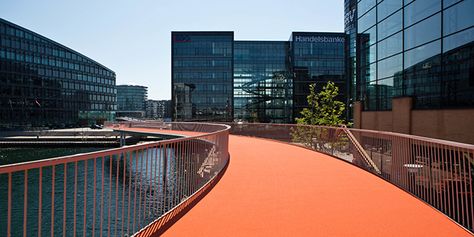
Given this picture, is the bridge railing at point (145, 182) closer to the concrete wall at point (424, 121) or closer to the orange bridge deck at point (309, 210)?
the orange bridge deck at point (309, 210)

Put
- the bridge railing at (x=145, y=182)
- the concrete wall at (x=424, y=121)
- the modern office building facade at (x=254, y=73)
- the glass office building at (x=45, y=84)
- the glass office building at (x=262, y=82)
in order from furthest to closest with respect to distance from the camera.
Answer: the glass office building at (x=45, y=84) < the glass office building at (x=262, y=82) < the modern office building facade at (x=254, y=73) < the concrete wall at (x=424, y=121) < the bridge railing at (x=145, y=182)

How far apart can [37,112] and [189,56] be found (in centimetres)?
4869

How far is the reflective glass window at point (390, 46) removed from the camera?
1856 cm

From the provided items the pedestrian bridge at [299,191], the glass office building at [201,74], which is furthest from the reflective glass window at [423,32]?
the glass office building at [201,74]

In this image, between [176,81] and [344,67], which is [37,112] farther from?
[344,67]

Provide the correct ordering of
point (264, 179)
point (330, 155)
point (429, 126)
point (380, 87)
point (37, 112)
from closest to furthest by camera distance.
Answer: point (264, 179) → point (330, 155) → point (429, 126) → point (380, 87) → point (37, 112)

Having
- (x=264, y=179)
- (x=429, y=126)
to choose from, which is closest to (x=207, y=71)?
(x=429, y=126)

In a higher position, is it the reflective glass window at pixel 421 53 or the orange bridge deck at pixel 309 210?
the reflective glass window at pixel 421 53

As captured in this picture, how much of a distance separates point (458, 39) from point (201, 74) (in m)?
64.2

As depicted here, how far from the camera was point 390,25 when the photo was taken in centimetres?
1948

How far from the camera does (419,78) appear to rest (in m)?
16.6

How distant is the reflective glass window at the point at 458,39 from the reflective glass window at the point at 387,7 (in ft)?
16.2

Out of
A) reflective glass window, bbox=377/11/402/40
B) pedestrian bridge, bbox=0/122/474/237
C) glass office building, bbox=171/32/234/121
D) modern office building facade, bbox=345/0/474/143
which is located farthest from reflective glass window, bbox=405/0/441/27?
glass office building, bbox=171/32/234/121

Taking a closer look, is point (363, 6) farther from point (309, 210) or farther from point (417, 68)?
point (309, 210)
